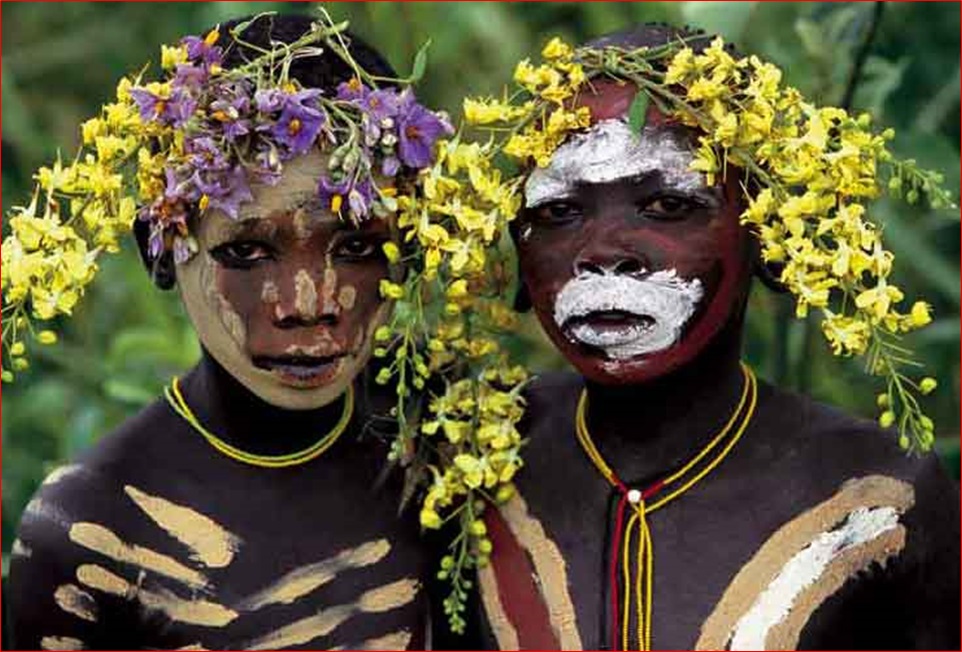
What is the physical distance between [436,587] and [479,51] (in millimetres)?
1807

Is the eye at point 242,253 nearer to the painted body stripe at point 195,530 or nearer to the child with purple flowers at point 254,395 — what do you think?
the child with purple flowers at point 254,395

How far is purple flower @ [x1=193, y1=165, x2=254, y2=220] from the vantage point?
253cm

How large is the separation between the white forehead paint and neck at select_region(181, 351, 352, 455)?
34 centimetres

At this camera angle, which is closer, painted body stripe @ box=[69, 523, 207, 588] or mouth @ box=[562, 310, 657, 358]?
mouth @ box=[562, 310, 657, 358]

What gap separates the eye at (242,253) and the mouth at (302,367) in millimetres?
93

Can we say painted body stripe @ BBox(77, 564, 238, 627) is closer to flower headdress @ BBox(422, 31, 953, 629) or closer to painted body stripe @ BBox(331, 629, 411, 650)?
painted body stripe @ BBox(331, 629, 411, 650)

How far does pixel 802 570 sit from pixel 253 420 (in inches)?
21.8

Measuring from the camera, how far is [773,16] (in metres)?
4.07

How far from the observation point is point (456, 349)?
8.94 feet

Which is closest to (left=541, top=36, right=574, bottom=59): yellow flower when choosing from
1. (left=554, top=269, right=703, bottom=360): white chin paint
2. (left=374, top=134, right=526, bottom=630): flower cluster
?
(left=374, top=134, right=526, bottom=630): flower cluster

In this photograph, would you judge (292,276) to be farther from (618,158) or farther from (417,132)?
(618,158)

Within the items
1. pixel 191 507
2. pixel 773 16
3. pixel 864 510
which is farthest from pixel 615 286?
pixel 773 16

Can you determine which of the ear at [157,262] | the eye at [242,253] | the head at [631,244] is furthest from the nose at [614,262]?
the ear at [157,262]

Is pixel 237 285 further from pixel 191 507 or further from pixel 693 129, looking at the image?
pixel 693 129
